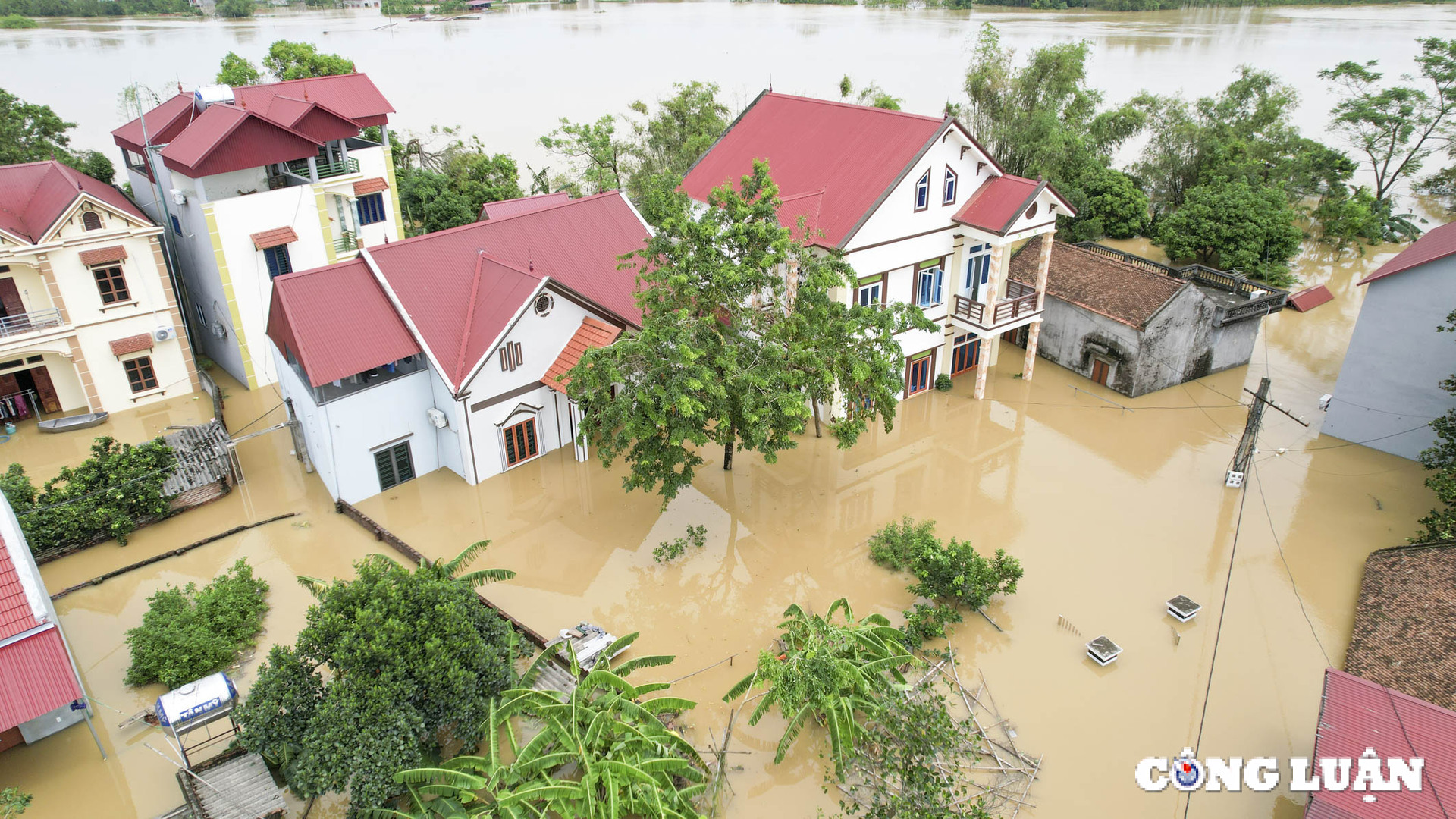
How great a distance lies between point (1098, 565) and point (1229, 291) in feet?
45.3

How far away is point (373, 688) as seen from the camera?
1169 centimetres

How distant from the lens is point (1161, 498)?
1969cm

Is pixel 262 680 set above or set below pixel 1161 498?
above

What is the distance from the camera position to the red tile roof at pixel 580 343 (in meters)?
20.0

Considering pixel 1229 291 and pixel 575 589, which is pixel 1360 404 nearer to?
pixel 1229 291

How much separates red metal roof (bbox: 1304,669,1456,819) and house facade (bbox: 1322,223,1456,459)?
38.6ft

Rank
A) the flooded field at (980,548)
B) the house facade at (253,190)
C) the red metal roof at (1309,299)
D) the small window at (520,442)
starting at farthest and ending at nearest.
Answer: the red metal roof at (1309,299) → the house facade at (253,190) → the small window at (520,442) → the flooded field at (980,548)

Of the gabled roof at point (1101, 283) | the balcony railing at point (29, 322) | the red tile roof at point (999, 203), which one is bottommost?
the gabled roof at point (1101, 283)

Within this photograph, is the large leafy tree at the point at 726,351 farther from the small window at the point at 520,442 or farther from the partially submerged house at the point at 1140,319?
the partially submerged house at the point at 1140,319

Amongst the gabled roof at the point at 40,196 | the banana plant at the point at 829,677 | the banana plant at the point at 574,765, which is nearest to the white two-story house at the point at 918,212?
the banana plant at the point at 829,677

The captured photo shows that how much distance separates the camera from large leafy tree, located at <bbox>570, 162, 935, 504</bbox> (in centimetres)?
1636

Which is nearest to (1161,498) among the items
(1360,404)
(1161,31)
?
(1360,404)

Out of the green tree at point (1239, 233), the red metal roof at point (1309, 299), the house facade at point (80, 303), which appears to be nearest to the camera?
the house facade at point (80, 303)

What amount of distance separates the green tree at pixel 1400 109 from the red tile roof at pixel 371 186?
36009mm
